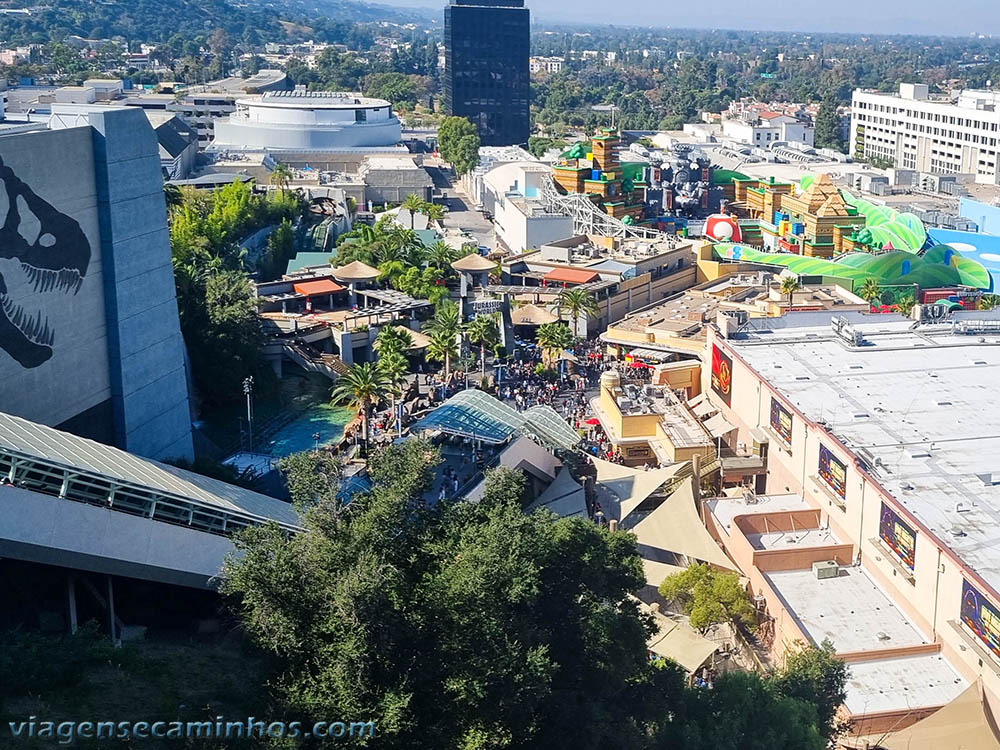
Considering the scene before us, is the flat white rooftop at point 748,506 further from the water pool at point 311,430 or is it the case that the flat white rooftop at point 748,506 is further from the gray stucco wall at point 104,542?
the gray stucco wall at point 104,542

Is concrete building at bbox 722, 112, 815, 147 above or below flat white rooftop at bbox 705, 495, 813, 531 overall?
above

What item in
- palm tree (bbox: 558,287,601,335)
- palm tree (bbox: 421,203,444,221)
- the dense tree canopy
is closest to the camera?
the dense tree canopy

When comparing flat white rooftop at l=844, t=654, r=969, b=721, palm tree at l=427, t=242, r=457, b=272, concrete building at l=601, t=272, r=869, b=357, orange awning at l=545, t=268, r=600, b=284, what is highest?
palm tree at l=427, t=242, r=457, b=272

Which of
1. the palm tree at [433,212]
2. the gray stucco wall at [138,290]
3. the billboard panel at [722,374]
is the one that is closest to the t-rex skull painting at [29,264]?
the gray stucco wall at [138,290]

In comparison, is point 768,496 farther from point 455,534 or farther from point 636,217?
point 636,217

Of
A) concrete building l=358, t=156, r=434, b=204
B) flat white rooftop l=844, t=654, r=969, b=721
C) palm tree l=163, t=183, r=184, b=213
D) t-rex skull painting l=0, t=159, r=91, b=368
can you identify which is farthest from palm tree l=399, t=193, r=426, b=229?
flat white rooftop l=844, t=654, r=969, b=721

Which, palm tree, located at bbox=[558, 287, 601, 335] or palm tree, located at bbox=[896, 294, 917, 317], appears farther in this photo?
palm tree, located at bbox=[896, 294, 917, 317]

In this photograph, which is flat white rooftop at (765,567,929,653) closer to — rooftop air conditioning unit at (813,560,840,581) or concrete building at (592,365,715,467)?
rooftop air conditioning unit at (813,560,840,581)

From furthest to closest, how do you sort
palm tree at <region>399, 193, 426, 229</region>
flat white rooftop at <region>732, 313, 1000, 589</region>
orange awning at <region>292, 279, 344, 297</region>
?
palm tree at <region>399, 193, 426, 229</region>, orange awning at <region>292, 279, 344, 297</region>, flat white rooftop at <region>732, 313, 1000, 589</region>
